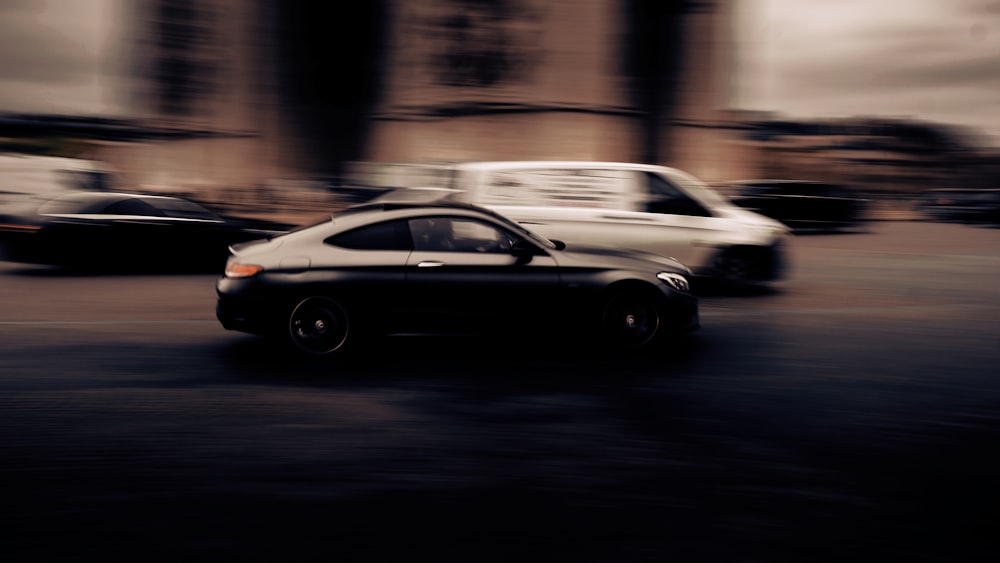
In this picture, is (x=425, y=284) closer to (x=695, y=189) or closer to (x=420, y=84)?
(x=695, y=189)

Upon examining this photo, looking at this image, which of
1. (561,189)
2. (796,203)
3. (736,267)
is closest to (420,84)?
(796,203)

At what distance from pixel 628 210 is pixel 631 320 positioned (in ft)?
12.8

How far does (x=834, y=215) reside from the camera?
2684 cm

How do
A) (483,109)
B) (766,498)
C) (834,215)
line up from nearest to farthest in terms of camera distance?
1. (766,498)
2. (834,215)
3. (483,109)

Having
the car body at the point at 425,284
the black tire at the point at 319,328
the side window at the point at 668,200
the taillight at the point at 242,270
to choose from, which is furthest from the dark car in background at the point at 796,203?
the taillight at the point at 242,270

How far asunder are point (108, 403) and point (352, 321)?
1.93 meters

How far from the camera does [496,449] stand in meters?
4.75

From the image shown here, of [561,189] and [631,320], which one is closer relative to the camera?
[631,320]

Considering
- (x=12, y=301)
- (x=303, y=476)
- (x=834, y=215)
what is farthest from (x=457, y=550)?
(x=834, y=215)

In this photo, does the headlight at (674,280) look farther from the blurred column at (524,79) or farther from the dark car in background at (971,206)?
the dark car in background at (971,206)

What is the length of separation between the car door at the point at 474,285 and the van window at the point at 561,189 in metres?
4.03

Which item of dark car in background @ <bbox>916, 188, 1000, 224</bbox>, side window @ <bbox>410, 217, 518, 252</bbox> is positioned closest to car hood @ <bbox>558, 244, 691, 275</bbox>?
side window @ <bbox>410, 217, 518, 252</bbox>

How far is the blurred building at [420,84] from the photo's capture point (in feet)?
117

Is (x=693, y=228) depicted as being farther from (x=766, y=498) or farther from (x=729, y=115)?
(x=729, y=115)
